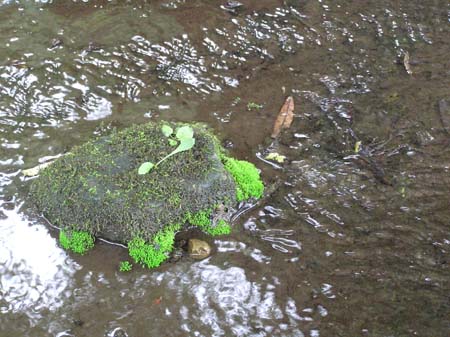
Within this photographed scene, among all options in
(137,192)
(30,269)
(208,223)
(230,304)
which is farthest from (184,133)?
(30,269)

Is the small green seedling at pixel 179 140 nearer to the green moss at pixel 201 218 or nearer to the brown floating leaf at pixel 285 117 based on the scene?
the green moss at pixel 201 218

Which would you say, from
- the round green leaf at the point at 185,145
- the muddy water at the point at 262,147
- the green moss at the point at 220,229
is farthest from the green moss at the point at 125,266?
the round green leaf at the point at 185,145

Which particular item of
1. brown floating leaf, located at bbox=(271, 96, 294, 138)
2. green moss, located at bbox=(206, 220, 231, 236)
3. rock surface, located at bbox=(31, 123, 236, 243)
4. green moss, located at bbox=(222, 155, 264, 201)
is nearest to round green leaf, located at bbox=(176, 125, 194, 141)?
rock surface, located at bbox=(31, 123, 236, 243)

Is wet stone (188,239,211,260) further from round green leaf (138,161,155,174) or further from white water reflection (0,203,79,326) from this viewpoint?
white water reflection (0,203,79,326)

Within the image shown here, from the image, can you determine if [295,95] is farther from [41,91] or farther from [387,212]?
[41,91]

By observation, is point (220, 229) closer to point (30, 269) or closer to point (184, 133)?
point (184, 133)

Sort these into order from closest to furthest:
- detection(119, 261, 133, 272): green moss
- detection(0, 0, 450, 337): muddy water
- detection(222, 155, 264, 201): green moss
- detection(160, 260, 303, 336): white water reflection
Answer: detection(160, 260, 303, 336): white water reflection → detection(0, 0, 450, 337): muddy water → detection(119, 261, 133, 272): green moss → detection(222, 155, 264, 201): green moss
